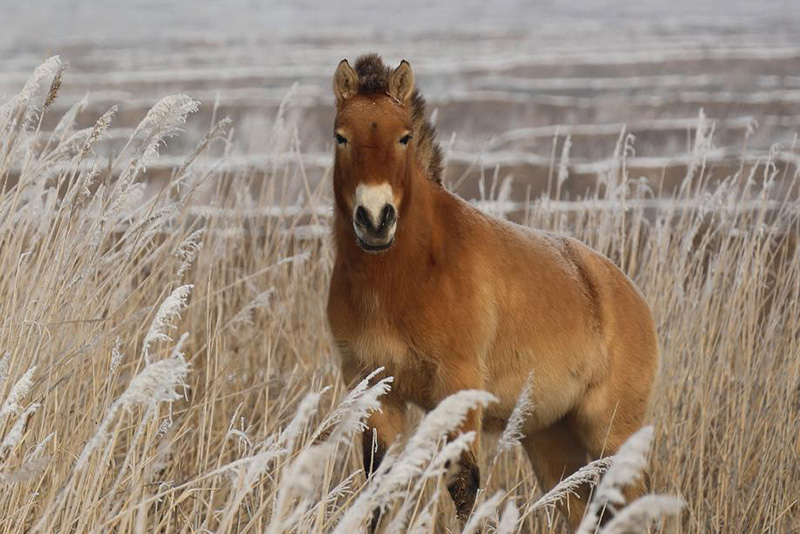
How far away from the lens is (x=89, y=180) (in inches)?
138

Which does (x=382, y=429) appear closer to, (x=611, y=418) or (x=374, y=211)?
(x=374, y=211)

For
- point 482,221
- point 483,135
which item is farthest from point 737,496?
point 483,135

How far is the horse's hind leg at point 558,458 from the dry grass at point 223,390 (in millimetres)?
115

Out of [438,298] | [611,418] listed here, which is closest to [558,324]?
[611,418]

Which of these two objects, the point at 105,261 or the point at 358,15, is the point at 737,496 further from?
the point at 358,15

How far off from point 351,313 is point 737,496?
1866mm

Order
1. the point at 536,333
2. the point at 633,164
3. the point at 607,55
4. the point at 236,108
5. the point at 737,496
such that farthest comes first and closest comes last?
the point at 607,55, the point at 236,108, the point at 633,164, the point at 737,496, the point at 536,333

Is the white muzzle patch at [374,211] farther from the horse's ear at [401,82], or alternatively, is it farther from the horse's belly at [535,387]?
the horse's belly at [535,387]

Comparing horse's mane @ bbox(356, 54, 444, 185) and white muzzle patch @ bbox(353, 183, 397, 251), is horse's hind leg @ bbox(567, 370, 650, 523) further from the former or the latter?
white muzzle patch @ bbox(353, 183, 397, 251)

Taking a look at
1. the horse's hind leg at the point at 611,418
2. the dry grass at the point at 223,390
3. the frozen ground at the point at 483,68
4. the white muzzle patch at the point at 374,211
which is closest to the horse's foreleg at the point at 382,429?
the dry grass at the point at 223,390

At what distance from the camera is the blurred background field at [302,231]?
312 cm

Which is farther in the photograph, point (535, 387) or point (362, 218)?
point (535, 387)

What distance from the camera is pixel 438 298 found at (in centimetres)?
359

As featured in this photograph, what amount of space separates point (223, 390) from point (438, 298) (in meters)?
1.59
